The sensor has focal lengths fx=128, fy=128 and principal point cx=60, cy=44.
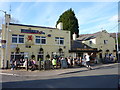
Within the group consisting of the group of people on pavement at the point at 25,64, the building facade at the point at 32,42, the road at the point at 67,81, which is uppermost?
Result: the building facade at the point at 32,42

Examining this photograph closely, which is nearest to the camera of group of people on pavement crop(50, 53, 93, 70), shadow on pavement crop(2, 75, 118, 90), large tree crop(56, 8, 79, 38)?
shadow on pavement crop(2, 75, 118, 90)

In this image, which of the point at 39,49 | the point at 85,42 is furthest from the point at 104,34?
the point at 39,49

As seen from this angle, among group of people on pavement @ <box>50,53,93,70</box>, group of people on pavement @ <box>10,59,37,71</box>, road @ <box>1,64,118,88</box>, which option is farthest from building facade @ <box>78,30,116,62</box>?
road @ <box>1,64,118,88</box>

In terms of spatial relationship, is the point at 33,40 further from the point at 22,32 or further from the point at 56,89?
the point at 56,89

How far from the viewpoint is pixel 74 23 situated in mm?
43844

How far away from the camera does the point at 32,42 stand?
1930 cm

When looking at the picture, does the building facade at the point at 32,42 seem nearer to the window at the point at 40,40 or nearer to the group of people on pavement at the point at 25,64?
the window at the point at 40,40

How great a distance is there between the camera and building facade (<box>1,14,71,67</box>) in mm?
17766

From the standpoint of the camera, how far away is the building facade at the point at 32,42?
17766 mm

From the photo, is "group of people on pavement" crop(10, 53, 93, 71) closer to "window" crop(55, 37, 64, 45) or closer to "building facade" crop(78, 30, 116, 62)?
"window" crop(55, 37, 64, 45)

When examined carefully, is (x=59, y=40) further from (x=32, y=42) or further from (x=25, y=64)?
(x=25, y=64)

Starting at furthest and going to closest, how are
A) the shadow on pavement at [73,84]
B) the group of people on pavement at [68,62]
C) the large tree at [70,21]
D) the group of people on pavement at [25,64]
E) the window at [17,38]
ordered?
the large tree at [70,21]
the window at [17,38]
the group of people on pavement at [25,64]
the group of people on pavement at [68,62]
the shadow on pavement at [73,84]

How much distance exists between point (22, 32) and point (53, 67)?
7187 millimetres

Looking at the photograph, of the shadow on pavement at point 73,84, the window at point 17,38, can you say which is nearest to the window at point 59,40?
the window at point 17,38
